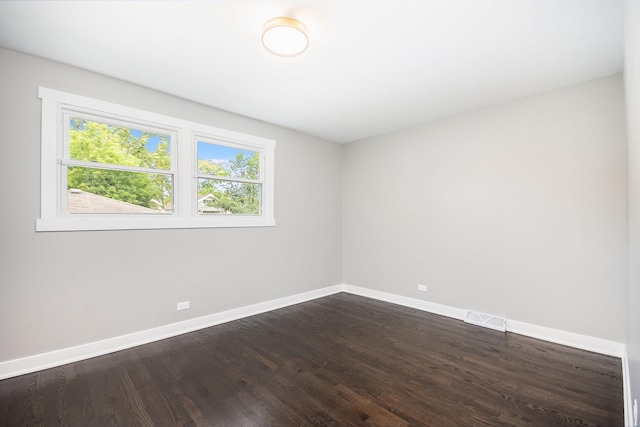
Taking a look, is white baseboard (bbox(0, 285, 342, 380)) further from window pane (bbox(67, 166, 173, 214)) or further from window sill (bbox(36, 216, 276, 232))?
window pane (bbox(67, 166, 173, 214))

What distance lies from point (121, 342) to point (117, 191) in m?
1.53

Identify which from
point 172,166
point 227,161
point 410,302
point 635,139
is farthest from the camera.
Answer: point 410,302

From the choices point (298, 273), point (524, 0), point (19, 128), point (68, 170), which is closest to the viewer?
point (524, 0)

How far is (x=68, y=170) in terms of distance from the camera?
2639mm

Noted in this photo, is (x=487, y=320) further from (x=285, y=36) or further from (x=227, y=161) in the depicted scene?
(x=227, y=161)

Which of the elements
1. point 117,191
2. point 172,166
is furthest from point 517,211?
point 117,191

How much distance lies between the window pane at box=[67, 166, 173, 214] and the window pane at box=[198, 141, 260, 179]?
493 millimetres

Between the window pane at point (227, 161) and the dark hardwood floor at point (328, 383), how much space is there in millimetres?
2015

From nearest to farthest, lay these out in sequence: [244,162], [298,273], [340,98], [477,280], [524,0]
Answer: [524,0]
[340,98]
[477,280]
[244,162]
[298,273]

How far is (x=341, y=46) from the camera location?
2.31 m

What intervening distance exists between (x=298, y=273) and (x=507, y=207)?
9.86 ft

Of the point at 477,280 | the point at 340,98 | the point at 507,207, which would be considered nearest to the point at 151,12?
the point at 340,98

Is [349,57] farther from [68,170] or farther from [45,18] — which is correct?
[68,170]

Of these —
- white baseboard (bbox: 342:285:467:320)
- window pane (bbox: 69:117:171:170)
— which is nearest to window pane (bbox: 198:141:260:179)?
window pane (bbox: 69:117:171:170)
